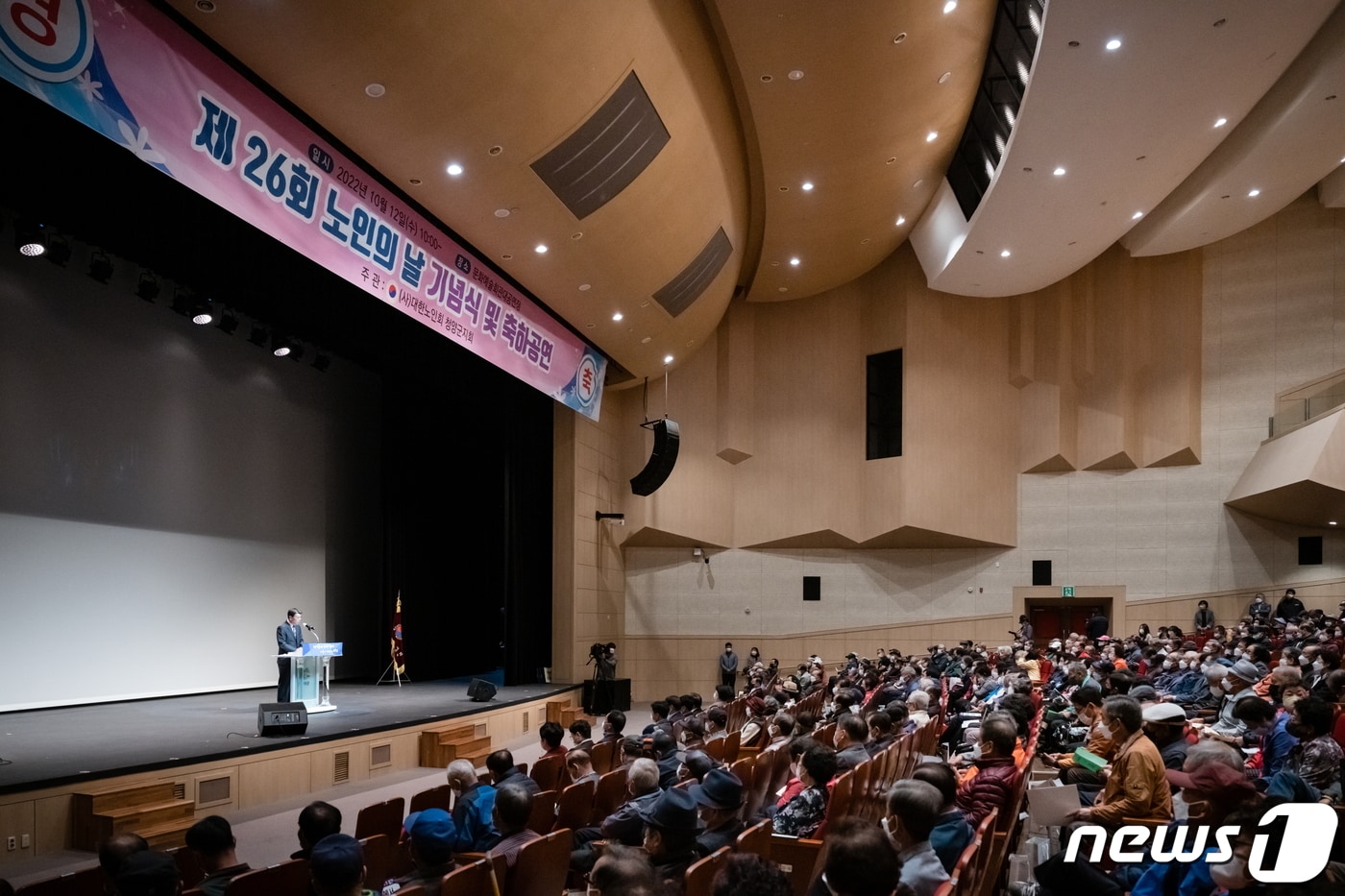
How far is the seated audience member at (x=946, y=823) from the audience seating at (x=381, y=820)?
8.90ft

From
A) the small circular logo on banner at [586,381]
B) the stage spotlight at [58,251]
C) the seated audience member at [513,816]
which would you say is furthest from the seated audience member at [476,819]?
the small circular logo on banner at [586,381]

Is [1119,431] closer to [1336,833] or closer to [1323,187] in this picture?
[1323,187]

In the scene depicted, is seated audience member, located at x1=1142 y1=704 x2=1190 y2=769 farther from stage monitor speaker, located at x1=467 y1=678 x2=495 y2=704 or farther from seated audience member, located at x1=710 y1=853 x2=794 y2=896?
stage monitor speaker, located at x1=467 y1=678 x2=495 y2=704

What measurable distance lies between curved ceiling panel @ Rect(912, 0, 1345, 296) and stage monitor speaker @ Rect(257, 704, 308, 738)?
9.53 m

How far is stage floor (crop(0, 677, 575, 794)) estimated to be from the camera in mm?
6812

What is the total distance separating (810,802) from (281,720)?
579 centimetres

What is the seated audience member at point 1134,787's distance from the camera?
427 centimetres

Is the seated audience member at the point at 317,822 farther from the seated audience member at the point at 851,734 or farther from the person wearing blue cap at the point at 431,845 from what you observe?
the seated audience member at the point at 851,734

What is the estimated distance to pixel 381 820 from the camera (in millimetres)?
5027

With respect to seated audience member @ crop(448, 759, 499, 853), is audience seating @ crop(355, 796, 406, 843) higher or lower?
lower

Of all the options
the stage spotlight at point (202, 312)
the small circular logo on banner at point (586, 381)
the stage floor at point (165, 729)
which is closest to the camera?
the stage floor at point (165, 729)

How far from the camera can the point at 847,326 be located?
64.4 ft

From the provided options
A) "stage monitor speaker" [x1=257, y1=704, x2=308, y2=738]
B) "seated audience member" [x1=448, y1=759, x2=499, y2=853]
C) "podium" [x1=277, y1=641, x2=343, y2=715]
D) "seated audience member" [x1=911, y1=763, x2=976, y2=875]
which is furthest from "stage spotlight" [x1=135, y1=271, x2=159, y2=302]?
"seated audience member" [x1=911, y1=763, x2=976, y2=875]

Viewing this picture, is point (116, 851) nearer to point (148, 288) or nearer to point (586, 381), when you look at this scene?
point (148, 288)
